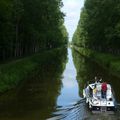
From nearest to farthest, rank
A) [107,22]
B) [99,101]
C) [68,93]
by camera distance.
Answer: [99,101] → [68,93] → [107,22]

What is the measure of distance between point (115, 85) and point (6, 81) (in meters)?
11.1

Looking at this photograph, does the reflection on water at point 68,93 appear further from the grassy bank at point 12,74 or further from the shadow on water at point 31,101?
the grassy bank at point 12,74

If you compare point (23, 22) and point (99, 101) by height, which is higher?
point (23, 22)

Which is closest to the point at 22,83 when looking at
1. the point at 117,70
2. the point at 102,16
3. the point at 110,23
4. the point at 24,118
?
the point at 117,70

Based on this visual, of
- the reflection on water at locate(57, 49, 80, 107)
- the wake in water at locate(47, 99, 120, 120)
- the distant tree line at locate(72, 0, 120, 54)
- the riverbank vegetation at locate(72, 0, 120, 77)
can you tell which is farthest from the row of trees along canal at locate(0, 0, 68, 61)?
the wake in water at locate(47, 99, 120, 120)

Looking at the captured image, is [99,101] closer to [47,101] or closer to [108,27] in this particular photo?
[47,101]

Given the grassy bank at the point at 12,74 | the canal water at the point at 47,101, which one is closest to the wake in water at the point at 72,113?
the canal water at the point at 47,101

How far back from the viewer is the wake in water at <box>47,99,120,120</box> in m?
27.0

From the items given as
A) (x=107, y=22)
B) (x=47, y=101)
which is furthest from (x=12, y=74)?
(x=107, y=22)

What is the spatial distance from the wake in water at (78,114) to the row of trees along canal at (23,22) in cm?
1912

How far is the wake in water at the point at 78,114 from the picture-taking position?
26953 mm

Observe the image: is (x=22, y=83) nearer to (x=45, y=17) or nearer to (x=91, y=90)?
(x=91, y=90)

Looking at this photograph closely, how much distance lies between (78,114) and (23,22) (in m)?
39.6

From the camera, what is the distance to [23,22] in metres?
66.2
